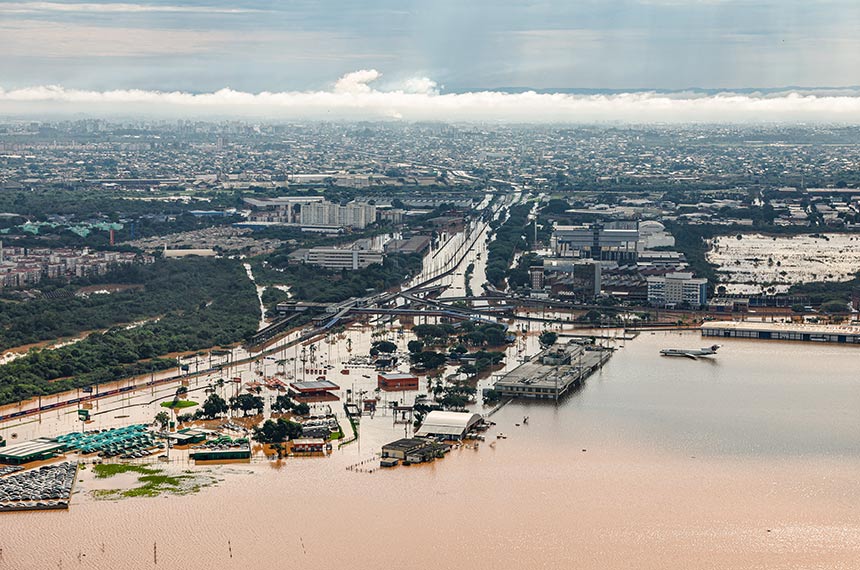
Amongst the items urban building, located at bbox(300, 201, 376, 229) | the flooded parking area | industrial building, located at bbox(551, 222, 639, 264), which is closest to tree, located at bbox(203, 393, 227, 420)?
the flooded parking area

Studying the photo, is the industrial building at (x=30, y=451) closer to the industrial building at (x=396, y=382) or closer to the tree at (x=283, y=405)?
the tree at (x=283, y=405)

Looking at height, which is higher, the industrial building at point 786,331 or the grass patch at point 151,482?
the industrial building at point 786,331

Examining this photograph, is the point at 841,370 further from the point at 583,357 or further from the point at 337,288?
the point at 337,288

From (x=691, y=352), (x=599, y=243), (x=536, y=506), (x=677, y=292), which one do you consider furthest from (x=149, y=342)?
(x=599, y=243)

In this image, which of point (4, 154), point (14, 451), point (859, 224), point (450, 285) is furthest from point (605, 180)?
point (14, 451)

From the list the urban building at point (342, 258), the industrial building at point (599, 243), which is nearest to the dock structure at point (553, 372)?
the urban building at point (342, 258)

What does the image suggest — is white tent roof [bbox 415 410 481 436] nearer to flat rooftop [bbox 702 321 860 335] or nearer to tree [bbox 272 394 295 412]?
tree [bbox 272 394 295 412]
